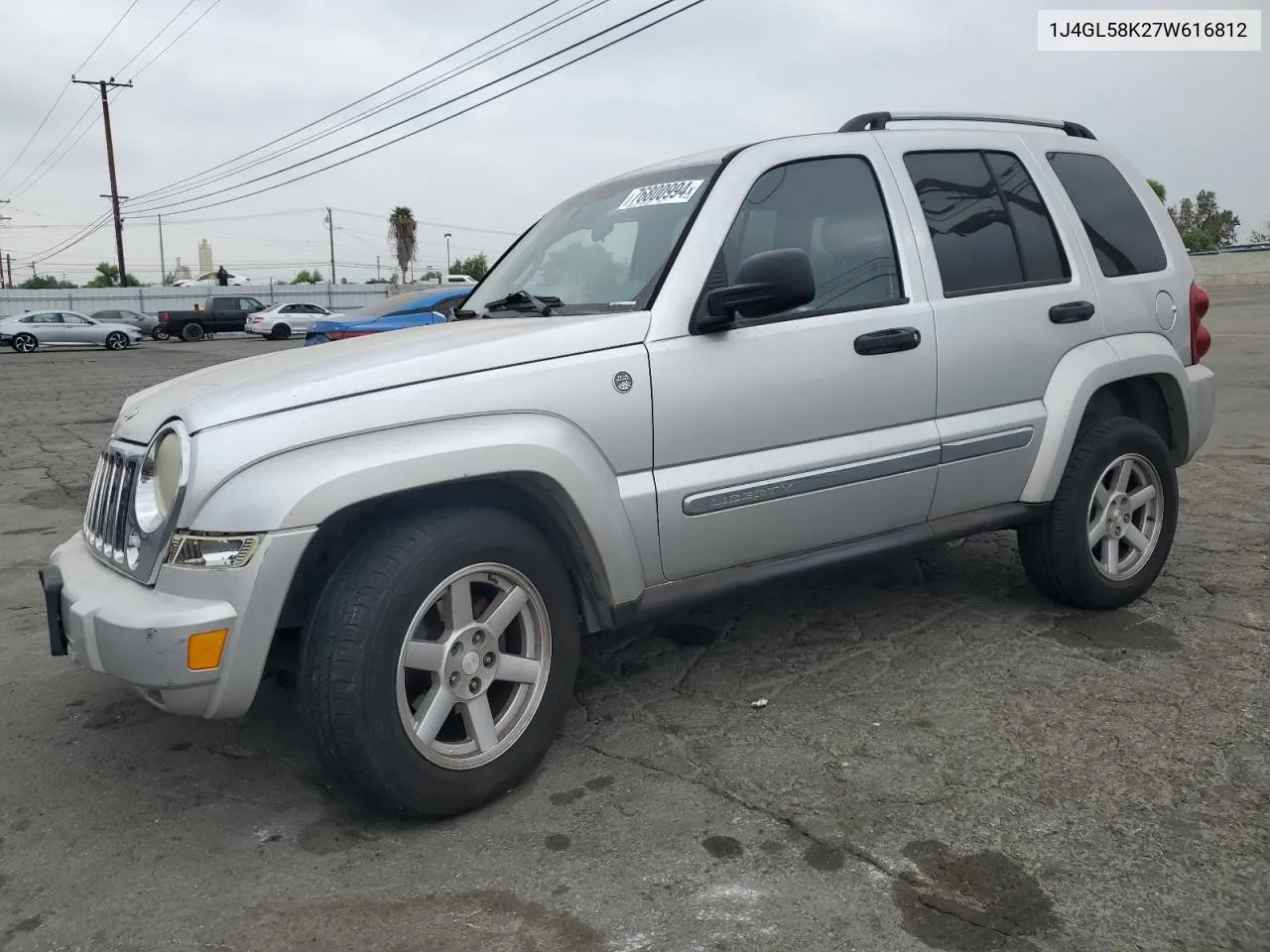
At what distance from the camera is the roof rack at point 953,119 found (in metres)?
4.05

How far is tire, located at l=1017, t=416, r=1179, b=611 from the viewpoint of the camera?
4168 mm

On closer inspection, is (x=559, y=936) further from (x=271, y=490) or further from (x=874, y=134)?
(x=874, y=134)

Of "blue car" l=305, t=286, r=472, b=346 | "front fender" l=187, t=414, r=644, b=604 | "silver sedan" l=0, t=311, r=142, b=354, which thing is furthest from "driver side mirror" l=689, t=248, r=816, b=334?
"silver sedan" l=0, t=311, r=142, b=354

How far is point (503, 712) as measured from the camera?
3.04 meters

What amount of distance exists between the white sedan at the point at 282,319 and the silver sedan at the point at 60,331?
4.37 metres

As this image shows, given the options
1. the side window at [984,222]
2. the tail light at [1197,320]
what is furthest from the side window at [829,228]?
the tail light at [1197,320]

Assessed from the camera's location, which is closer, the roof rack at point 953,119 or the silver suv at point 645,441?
the silver suv at point 645,441

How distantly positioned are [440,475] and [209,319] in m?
38.7

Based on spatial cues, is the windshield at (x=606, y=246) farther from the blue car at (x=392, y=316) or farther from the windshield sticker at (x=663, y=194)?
the blue car at (x=392, y=316)

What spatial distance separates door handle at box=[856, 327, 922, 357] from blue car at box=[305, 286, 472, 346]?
6.04m

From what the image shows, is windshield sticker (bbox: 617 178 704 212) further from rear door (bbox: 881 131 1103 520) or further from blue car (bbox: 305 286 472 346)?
blue car (bbox: 305 286 472 346)

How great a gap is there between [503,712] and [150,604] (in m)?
0.99

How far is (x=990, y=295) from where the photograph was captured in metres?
3.92

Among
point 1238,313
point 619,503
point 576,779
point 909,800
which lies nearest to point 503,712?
point 576,779
